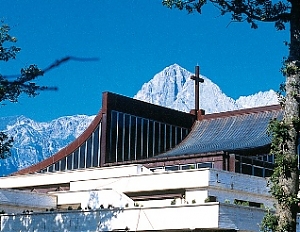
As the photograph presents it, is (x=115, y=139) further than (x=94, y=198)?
Yes

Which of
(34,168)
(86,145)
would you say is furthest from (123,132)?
(34,168)

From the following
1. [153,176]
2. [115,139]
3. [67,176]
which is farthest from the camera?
[115,139]

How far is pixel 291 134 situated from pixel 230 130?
134 ft

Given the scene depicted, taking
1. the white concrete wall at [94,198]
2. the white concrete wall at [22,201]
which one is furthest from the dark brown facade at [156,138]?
the white concrete wall at [22,201]

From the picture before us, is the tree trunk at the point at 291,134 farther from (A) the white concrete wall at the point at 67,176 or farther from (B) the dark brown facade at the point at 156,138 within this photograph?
(B) the dark brown facade at the point at 156,138

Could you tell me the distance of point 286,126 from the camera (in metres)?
20.3

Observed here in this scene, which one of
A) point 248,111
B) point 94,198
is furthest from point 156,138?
point 94,198

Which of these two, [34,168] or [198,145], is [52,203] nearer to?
[34,168]

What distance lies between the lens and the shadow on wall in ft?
121

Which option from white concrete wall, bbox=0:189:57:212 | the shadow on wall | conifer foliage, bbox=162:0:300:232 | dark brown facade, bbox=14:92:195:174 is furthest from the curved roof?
conifer foliage, bbox=162:0:300:232

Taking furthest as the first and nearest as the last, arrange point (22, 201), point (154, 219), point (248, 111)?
point (248, 111) < point (22, 201) < point (154, 219)

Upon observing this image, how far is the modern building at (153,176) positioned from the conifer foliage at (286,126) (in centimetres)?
1399

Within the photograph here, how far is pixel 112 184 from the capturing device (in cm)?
4538

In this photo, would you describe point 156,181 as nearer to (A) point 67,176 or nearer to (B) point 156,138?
(A) point 67,176
